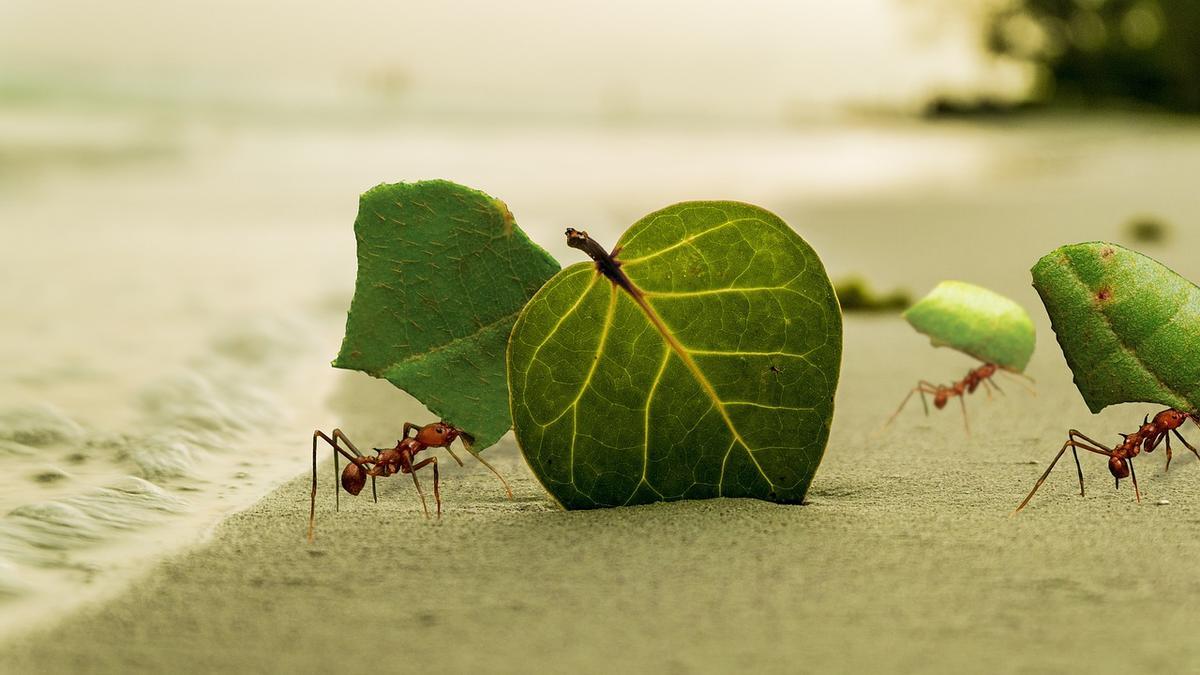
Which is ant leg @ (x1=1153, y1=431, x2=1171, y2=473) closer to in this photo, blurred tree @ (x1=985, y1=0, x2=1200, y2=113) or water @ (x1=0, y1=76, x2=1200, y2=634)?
water @ (x1=0, y1=76, x2=1200, y2=634)

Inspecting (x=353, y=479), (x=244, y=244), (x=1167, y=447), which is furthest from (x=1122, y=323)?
(x=244, y=244)

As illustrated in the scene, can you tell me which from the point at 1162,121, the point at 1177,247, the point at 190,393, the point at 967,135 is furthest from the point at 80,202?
the point at 1162,121

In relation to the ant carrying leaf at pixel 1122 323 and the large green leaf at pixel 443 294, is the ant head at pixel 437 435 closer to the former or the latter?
the large green leaf at pixel 443 294

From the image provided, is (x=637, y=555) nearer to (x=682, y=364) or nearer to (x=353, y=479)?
(x=682, y=364)

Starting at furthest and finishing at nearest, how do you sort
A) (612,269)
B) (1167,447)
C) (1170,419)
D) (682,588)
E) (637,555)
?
(1167,447)
(1170,419)
(612,269)
(637,555)
(682,588)

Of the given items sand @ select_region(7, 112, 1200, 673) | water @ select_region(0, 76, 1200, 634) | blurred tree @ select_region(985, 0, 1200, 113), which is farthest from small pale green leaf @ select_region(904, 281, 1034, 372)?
blurred tree @ select_region(985, 0, 1200, 113)

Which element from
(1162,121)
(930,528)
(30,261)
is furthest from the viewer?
(1162,121)

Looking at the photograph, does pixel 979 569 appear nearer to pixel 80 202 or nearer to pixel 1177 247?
pixel 1177 247
